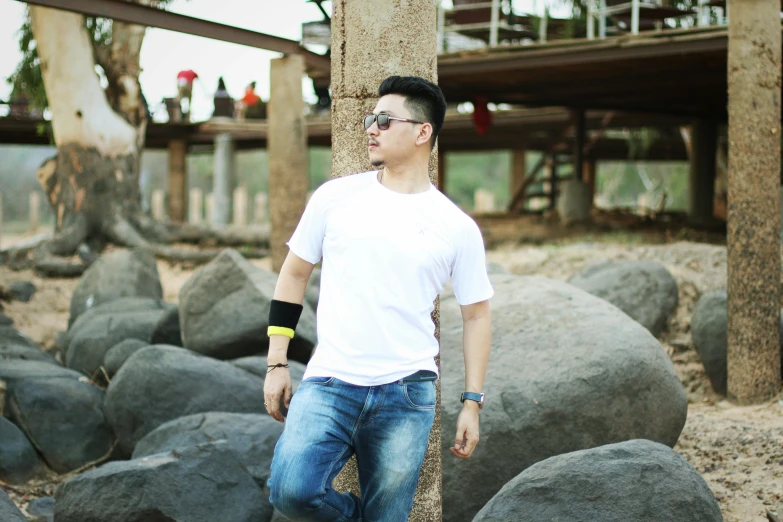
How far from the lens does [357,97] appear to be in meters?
3.70

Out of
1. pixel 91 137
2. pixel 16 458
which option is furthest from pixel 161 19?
pixel 91 137

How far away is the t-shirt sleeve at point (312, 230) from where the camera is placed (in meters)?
3.01

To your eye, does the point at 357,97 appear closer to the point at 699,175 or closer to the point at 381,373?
the point at 381,373

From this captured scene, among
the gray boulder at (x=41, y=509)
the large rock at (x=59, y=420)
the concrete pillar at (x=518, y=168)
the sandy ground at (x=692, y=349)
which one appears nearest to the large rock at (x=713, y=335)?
the sandy ground at (x=692, y=349)

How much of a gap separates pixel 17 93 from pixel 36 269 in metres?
5.63

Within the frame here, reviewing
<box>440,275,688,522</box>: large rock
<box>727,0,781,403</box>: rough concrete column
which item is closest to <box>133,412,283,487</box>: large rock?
<box>440,275,688,522</box>: large rock

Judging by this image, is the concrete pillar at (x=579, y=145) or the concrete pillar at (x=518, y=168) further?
→ the concrete pillar at (x=518, y=168)

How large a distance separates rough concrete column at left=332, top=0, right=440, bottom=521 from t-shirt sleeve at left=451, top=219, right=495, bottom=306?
53 cm

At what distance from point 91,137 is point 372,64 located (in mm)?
13041

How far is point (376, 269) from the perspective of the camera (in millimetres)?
2889

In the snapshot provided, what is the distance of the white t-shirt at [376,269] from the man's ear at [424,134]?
0.17 metres

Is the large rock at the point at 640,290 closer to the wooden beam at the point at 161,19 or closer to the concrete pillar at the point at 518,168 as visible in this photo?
the wooden beam at the point at 161,19

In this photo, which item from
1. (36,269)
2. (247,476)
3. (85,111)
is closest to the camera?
(247,476)

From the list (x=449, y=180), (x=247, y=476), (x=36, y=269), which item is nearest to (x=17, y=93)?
(x=36, y=269)
